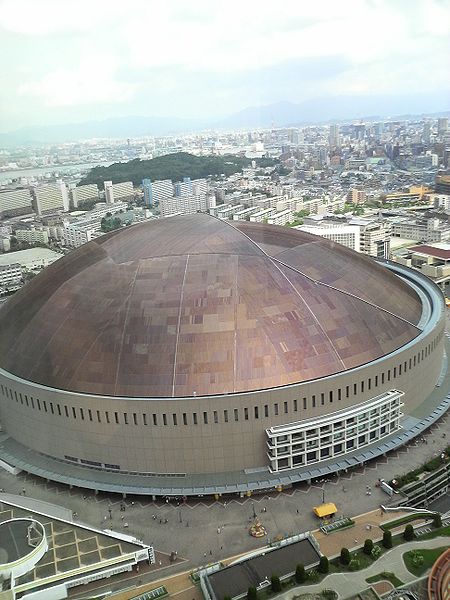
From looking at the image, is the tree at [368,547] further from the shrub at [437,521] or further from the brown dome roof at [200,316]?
the brown dome roof at [200,316]

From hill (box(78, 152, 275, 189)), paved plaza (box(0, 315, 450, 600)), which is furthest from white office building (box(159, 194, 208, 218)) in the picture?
paved plaza (box(0, 315, 450, 600))

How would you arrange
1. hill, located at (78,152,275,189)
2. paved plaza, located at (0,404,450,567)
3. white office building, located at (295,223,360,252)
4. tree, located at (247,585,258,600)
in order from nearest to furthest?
tree, located at (247,585,258,600) < paved plaza, located at (0,404,450,567) < white office building, located at (295,223,360,252) < hill, located at (78,152,275,189)

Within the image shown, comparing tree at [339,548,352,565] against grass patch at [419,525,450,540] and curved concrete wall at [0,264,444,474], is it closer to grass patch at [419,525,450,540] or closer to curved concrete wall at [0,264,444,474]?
grass patch at [419,525,450,540]

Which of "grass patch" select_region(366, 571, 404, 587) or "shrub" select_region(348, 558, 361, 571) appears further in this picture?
"shrub" select_region(348, 558, 361, 571)

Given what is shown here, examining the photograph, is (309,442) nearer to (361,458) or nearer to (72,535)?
(361,458)

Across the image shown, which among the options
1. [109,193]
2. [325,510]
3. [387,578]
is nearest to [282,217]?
[109,193]

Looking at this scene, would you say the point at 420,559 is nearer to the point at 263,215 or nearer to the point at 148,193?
the point at 263,215
